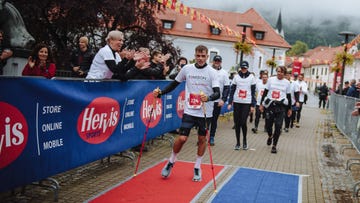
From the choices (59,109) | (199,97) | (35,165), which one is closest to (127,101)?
(199,97)

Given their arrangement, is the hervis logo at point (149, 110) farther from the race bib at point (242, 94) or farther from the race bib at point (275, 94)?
the race bib at point (275, 94)

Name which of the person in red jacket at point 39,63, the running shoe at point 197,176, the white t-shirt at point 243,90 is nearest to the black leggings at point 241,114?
the white t-shirt at point 243,90

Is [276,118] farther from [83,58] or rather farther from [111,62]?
[111,62]

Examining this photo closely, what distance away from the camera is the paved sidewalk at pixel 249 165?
6.20m

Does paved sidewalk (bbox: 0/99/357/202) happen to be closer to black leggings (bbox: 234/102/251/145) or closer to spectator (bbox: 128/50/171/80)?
black leggings (bbox: 234/102/251/145)

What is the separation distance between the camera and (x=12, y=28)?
9.38 m

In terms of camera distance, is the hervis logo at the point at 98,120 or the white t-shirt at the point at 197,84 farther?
the white t-shirt at the point at 197,84

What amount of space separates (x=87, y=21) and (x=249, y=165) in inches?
644

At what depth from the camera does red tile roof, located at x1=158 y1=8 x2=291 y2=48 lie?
211 feet

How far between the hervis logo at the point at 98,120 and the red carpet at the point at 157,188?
857mm

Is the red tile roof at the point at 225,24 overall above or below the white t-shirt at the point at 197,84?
above

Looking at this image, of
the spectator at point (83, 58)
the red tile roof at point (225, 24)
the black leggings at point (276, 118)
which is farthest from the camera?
the red tile roof at point (225, 24)

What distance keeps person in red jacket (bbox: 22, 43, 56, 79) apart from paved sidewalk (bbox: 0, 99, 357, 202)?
1.77m

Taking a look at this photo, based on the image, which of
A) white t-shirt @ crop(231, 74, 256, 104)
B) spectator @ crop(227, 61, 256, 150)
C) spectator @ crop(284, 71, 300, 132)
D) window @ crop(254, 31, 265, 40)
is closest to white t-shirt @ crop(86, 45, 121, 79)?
spectator @ crop(227, 61, 256, 150)
